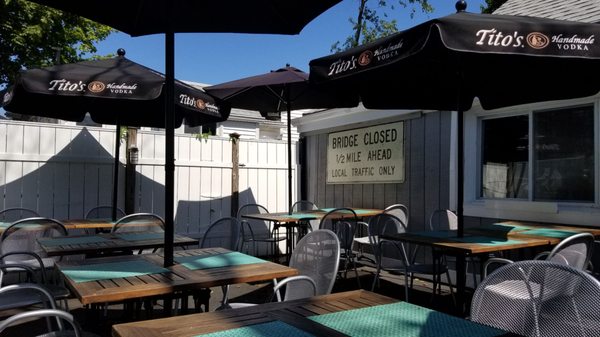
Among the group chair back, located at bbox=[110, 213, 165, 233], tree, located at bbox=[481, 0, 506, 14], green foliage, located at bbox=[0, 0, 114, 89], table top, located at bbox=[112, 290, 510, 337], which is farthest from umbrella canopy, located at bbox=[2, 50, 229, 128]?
tree, located at bbox=[481, 0, 506, 14]

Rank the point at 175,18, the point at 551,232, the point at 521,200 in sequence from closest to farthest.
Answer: the point at 175,18 < the point at 551,232 < the point at 521,200

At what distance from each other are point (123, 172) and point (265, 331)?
5.34 m

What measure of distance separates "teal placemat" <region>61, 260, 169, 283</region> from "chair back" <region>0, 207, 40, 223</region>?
320 centimetres

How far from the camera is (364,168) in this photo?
279 inches

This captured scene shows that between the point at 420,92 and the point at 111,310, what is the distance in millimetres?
3646

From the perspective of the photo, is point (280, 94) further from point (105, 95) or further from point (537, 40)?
point (537, 40)

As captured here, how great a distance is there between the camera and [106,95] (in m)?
4.17

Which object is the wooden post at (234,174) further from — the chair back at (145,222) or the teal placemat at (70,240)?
the teal placemat at (70,240)

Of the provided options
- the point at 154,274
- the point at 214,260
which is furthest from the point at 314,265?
the point at 154,274

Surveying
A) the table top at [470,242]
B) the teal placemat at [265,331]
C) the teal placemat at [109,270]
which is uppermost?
the table top at [470,242]

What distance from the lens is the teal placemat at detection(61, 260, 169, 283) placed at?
7.06 feet

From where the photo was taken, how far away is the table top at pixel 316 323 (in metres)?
1.40

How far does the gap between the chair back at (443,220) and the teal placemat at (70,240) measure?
348 centimetres

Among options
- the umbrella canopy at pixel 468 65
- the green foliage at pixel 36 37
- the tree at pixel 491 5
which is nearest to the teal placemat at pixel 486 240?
the umbrella canopy at pixel 468 65
